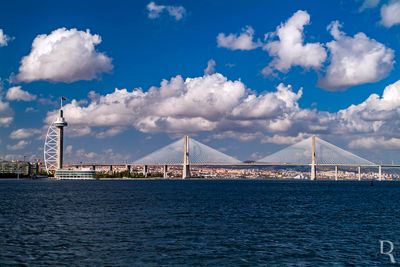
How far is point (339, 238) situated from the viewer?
Answer: 34719 mm

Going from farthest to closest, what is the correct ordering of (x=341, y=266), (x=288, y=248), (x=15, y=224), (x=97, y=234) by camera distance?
(x=15, y=224)
(x=97, y=234)
(x=288, y=248)
(x=341, y=266)

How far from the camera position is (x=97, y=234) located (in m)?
35.4

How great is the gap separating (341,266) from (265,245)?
661cm

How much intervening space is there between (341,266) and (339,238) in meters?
9.38

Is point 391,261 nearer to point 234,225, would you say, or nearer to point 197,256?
point 197,256

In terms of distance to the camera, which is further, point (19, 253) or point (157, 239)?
point (157, 239)

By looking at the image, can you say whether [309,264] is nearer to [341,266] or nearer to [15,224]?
[341,266]

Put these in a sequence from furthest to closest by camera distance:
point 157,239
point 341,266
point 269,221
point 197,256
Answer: point 269,221, point 157,239, point 197,256, point 341,266

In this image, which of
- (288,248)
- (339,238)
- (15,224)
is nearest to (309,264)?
(288,248)

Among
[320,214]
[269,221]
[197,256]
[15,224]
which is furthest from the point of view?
[320,214]

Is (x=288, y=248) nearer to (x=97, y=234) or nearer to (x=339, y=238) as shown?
(x=339, y=238)

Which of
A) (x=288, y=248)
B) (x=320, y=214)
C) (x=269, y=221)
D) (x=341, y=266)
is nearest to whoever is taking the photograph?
(x=341, y=266)

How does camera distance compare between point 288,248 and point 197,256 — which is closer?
point 197,256

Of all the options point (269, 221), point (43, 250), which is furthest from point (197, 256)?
point (269, 221)
